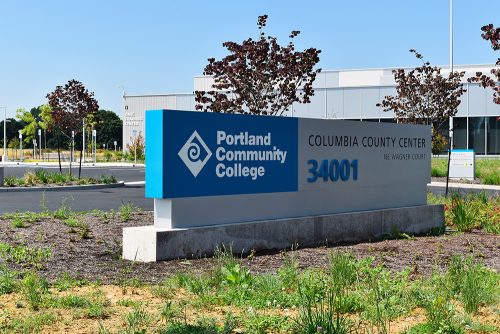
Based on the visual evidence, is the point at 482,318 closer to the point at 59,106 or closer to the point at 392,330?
the point at 392,330

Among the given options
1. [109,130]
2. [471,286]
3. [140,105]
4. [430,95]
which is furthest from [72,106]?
[109,130]

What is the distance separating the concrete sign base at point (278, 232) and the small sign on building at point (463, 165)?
20247mm

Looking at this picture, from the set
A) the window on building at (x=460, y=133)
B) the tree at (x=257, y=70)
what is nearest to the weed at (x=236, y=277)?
the tree at (x=257, y=70)

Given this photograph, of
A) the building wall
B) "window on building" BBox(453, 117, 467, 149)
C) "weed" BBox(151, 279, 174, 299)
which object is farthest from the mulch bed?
the building wall

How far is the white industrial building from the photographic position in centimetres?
5903

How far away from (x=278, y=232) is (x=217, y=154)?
173 cm

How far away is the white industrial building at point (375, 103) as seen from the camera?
59031mm

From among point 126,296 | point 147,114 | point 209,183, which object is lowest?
point 126,296

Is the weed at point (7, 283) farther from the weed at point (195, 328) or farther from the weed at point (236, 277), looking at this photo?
the weed at point (195, 328)

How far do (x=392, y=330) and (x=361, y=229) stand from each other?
25.0 ft

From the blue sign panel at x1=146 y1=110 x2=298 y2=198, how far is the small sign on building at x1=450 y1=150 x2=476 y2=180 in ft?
79.2

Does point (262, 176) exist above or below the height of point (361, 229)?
above

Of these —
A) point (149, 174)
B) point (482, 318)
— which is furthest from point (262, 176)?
point (482, 318)

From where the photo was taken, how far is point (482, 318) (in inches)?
264
